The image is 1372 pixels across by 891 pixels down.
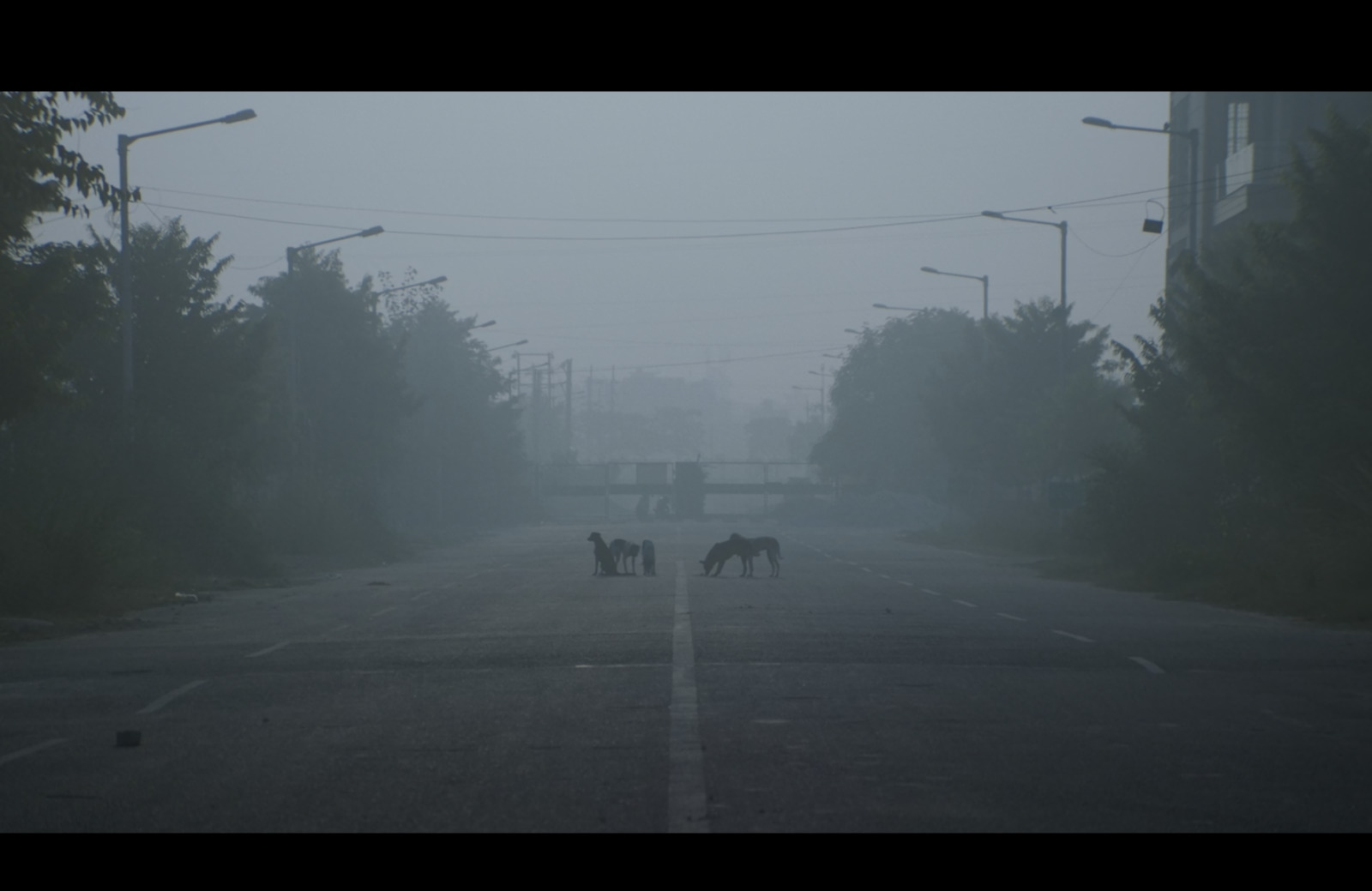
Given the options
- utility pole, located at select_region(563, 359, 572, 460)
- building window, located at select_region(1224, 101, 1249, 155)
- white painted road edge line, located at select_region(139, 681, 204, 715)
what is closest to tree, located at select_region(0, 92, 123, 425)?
white painted road edge line, located at select_region(139, 681, 204, 715)

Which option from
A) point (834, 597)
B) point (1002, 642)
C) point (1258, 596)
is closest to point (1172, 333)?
point (1258, 596)

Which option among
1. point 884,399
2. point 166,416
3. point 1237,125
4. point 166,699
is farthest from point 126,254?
point 884,399

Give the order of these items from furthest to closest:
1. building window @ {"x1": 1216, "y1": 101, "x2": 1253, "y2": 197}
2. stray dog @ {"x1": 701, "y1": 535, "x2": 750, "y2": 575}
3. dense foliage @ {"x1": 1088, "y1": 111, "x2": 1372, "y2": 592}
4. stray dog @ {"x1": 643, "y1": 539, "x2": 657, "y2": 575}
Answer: building window @ {"x1": 1216, "y1": 101, "x2": 1253, "y2": 197}
stray dog @ {"x1": 643, "y1": 539, "x2": 657, "y2": 575}
stray dog @ {"x1": 701, "y1": 535, "x2": 750, "y2": 575}
dense foliage @ {"x1": 1088, "y1": 111, "x2": 1372, "y2": 592}

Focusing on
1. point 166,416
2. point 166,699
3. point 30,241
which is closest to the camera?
point 166,699

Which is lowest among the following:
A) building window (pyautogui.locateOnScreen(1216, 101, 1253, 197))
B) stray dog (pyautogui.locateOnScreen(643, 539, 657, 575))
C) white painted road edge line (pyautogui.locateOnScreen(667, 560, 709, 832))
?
stray dog (pyautogui.locateOnScreen(643, 539, 657, 575))

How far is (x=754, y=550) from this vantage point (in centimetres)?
3184

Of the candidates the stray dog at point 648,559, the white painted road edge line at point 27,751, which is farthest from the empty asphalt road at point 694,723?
the stray dog at point 648,559

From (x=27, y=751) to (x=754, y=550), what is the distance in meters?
22.4

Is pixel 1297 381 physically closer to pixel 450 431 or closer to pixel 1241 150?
pixel 1241 150

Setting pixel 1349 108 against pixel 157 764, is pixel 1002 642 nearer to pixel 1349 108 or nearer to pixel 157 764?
pixel 157 764

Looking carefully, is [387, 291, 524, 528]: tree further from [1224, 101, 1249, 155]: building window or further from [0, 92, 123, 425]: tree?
[0, 92, 123, 425]: tree

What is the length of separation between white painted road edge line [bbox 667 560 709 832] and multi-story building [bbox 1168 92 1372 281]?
25.6 metres

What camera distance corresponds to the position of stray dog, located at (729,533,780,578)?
1239 inches

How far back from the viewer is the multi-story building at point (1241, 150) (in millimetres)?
43172
